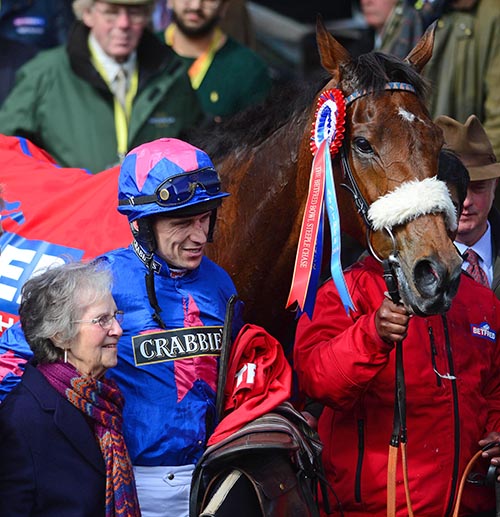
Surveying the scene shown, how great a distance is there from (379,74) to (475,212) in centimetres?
117

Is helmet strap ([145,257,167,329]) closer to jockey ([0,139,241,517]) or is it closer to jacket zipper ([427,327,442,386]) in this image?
jockey ([0,139,241,517])

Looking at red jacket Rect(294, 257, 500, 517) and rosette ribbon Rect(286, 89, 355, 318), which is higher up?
rosette ribbon Rect(286, 89, 355, 318)

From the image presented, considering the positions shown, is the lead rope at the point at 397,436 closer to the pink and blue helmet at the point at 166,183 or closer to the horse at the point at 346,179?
the horse at the point at 346,179

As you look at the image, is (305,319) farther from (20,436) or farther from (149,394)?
(20,436)

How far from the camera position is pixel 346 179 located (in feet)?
13.2

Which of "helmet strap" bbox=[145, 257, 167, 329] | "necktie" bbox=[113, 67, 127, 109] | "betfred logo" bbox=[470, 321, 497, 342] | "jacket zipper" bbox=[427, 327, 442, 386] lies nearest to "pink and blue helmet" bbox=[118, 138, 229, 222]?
"helmet strap" bbox=[145, 257, 167, 329]

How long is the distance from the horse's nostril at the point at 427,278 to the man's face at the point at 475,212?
1348 millimetres

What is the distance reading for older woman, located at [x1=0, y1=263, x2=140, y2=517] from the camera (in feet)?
11.1

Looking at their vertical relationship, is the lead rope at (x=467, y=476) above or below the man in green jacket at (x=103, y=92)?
below

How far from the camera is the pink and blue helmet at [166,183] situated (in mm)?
3736

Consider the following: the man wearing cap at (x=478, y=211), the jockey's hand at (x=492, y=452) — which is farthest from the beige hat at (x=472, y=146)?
the jockey's hand at (x=492, y=452)

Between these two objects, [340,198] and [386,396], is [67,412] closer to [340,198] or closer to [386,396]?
[386,396]

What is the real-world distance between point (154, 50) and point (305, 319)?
10.3ft

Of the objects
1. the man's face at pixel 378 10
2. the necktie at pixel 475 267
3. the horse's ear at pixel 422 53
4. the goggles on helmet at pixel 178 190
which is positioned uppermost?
the horse's ear at pixel 422 53
